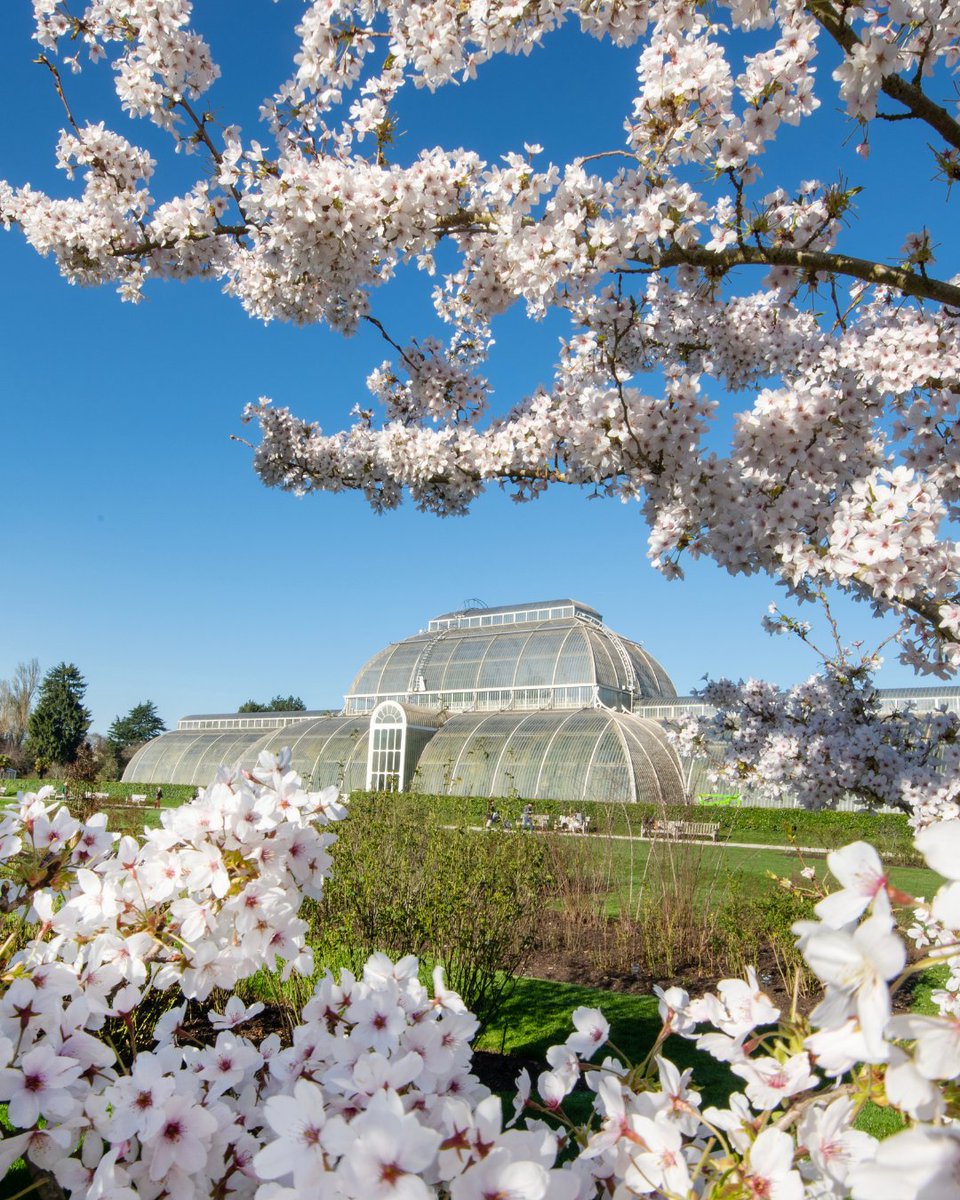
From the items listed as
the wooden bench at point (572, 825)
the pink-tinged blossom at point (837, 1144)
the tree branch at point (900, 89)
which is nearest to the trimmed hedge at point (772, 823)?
the wooden bench at point (572, 825)

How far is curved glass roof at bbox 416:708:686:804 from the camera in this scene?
2331cm

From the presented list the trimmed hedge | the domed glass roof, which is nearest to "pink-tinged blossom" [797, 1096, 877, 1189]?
the trimmed hedge

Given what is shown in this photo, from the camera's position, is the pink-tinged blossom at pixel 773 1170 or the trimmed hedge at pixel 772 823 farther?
the trimmed hedge at pixel 772 823

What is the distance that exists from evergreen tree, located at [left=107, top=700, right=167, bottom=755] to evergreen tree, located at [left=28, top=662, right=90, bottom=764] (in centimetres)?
965

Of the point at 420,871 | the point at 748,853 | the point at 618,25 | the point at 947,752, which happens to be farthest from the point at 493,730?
the point at 618,25

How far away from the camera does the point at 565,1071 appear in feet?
4.02

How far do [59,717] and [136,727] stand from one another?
38.7 feet

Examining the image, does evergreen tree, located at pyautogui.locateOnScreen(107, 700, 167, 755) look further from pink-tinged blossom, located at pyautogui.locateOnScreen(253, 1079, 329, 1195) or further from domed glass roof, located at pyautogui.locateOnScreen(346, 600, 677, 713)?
pink-tinged blossom, located at pyautogui.locateOnScreen(253, 1079, 329, 1195)

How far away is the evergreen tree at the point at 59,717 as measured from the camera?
46.4 meters

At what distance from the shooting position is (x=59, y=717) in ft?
155

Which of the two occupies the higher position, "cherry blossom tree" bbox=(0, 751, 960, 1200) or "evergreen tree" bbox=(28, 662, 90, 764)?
"evergreen tree" bbox=(28, 662, 90, 764)

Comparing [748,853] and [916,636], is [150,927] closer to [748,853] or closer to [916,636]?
[916,636]

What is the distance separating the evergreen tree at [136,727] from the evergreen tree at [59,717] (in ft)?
31.7

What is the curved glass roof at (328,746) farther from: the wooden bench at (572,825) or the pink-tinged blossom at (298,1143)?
the pink-tinged blossom at (298,1143)
